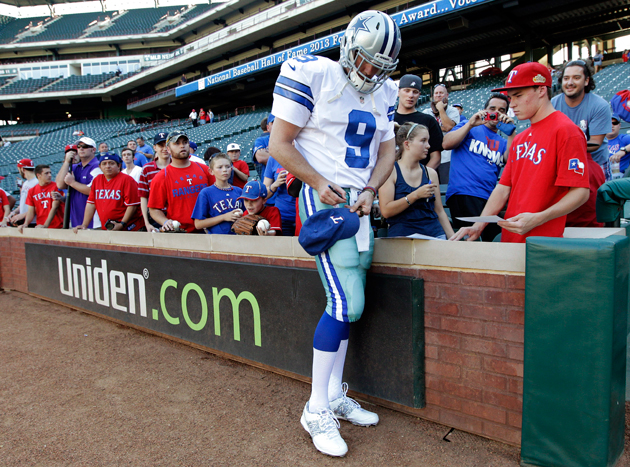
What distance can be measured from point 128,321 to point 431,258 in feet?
11.1

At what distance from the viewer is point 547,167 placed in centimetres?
207

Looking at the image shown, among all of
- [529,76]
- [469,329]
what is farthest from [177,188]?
[529,76]

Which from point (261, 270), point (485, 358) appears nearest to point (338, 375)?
point (485, 358)

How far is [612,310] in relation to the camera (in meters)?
1.70

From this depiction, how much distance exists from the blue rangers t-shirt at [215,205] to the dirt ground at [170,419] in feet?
3.57

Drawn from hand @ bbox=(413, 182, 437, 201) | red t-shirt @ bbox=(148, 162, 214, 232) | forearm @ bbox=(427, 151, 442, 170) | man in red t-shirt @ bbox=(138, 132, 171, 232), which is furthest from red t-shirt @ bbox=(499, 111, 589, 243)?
man in red t-shirt @ bbox=(138, 132, 171, 232)

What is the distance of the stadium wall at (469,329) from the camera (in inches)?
79.0

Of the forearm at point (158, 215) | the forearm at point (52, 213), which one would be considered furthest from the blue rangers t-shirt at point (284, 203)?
the forearm at point (52, 213)

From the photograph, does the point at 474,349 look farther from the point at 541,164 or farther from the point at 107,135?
the point at 107,135

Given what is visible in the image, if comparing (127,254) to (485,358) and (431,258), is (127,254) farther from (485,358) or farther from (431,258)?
(485,358)

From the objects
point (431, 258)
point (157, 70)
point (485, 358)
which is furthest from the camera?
point (157, 70)

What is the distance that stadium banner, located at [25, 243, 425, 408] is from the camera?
92.0 inches

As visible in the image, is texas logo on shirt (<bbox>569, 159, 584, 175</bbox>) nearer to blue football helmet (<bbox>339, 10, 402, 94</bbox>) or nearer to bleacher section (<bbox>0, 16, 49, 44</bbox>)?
blue football helmet (<bbox>339, 10, 402, 94</bbox>)

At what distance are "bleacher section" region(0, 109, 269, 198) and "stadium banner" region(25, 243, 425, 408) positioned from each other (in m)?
7.58
